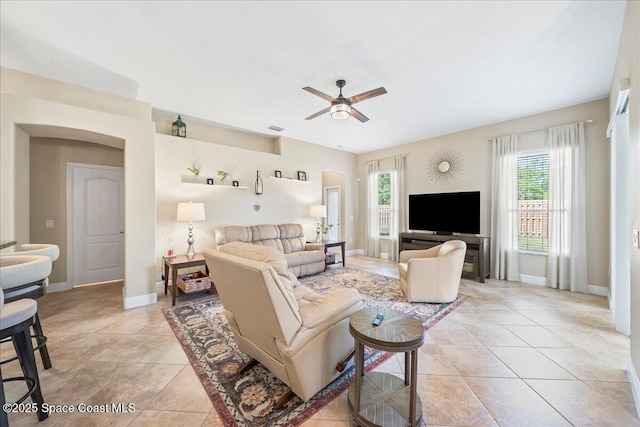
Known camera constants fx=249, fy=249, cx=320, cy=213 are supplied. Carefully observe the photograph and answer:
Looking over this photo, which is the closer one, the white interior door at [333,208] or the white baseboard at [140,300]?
the white baseboard at [140,300]

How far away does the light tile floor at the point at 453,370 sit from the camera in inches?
63.1

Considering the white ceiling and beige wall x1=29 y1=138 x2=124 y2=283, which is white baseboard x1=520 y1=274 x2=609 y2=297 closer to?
the white ceiling

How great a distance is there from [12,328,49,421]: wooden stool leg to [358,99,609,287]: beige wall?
611cm

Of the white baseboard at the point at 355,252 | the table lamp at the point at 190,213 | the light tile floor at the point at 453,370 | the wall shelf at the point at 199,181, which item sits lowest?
the light tile floor at the point at 453,370

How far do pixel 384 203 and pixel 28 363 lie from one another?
641 centimetres

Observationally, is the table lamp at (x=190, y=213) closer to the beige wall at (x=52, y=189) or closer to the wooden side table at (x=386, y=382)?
the beige wall at (x=52, y=189)

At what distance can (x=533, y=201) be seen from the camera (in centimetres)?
441

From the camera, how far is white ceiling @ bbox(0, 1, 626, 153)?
2.09 m

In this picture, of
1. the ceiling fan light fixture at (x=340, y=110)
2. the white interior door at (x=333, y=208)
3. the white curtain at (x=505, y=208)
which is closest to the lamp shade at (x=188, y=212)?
the ceiling fan light fixture at (x=340, y=110)

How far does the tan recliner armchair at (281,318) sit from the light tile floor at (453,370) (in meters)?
0.30

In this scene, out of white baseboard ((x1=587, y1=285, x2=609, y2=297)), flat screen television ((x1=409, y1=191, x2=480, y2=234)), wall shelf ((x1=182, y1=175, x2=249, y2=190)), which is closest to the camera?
white baseboard ((x1=587, y1=285, x2=609, y2=297))

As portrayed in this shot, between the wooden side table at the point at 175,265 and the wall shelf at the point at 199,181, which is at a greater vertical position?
the wall shelf at the point at 199,181

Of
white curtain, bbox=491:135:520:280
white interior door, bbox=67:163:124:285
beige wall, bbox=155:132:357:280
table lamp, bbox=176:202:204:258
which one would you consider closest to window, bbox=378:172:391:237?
beige wall, bbox=155:132:357:280

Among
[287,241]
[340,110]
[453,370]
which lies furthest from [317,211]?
[453,370]
